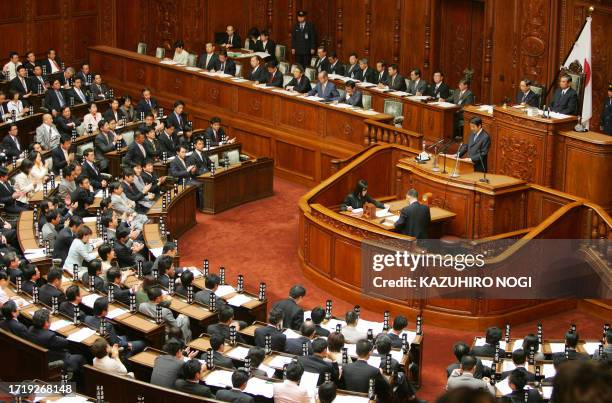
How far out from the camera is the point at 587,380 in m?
2.39

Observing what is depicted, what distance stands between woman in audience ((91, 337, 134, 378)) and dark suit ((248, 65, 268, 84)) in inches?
436

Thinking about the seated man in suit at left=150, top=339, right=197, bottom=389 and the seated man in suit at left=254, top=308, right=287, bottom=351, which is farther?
the seated man in suit at left=254, top=308, right=287, bottom=351

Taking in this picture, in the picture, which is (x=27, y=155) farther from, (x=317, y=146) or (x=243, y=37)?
(x=243, y=37)

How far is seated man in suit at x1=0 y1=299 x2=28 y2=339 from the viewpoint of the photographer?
9547 mm

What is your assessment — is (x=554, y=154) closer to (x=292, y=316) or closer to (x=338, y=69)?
(x=292, y=316)

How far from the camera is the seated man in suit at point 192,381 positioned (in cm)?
832

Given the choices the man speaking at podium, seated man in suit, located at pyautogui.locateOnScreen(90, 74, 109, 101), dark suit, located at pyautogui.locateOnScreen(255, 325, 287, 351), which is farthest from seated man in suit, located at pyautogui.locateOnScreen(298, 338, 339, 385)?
seated man in suit, located at pyautogui.locateOnScreen(90, 74, 109, 101)

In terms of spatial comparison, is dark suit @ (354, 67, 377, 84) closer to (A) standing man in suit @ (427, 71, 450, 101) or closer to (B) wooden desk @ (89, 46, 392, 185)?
(A) standing man in suit @ (427, 71, 450, 101)

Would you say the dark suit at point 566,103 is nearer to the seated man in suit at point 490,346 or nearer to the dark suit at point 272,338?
the seated man in suit at point 490,346

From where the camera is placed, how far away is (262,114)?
1862cm

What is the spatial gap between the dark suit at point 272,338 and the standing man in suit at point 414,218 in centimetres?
332

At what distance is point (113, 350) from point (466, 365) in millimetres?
3251

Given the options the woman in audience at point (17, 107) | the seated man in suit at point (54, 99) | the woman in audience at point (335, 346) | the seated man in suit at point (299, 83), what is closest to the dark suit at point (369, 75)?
the seated man in suit at point (299, 83)

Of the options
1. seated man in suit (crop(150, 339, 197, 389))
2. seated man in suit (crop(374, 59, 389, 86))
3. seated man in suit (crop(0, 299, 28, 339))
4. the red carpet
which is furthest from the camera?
seated man in suit (crop(374, 59, 389, 86))
